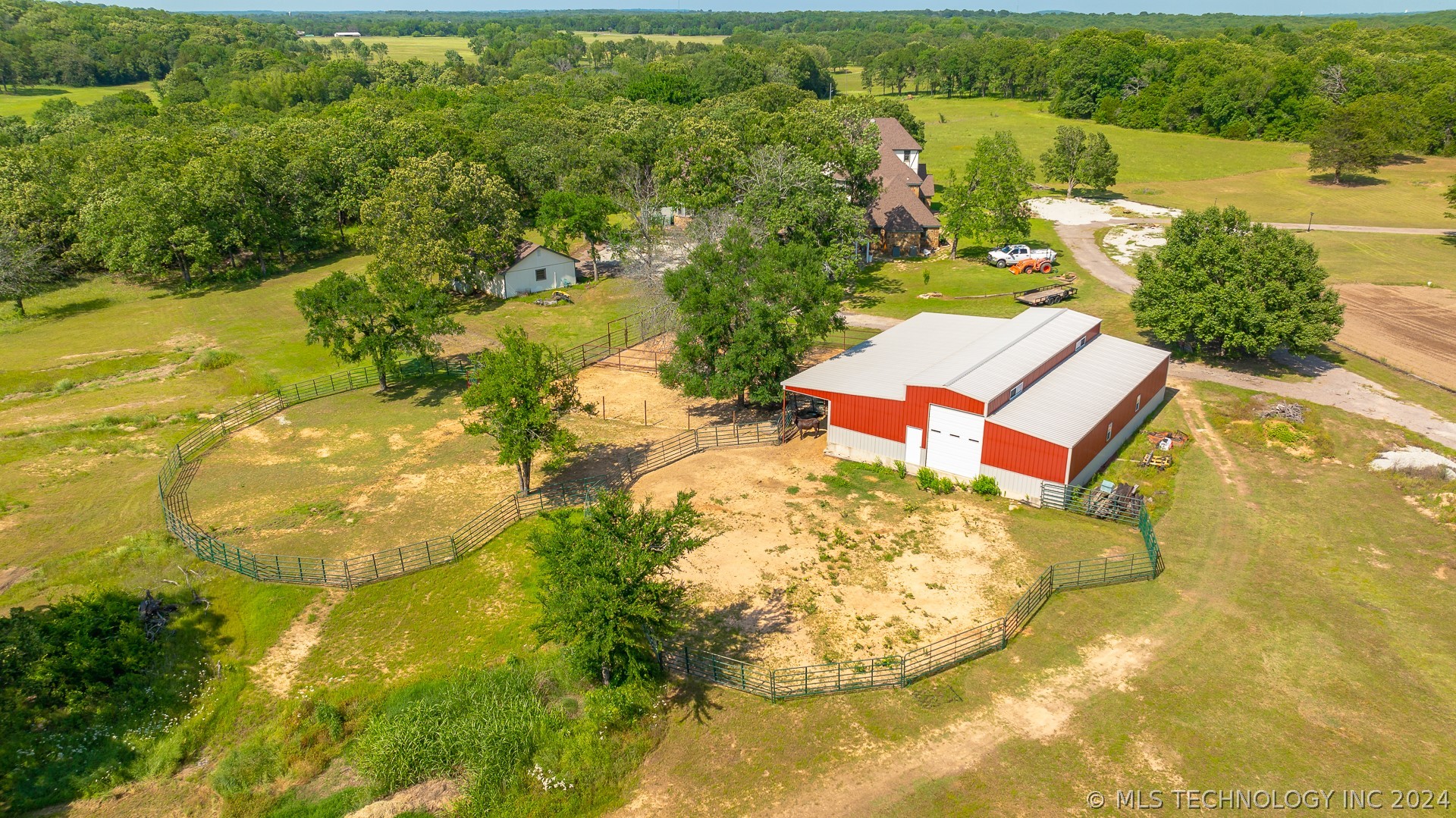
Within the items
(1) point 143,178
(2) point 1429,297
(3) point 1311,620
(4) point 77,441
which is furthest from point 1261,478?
(1) point 143,178

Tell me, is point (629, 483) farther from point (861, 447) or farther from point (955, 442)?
point (955, 442)

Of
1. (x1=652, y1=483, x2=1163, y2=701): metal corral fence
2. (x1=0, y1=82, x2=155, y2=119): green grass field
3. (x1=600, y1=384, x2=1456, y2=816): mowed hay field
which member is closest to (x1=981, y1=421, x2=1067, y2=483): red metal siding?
(x1=600, y1=384, x2=1456, y2=816): mowed hay field

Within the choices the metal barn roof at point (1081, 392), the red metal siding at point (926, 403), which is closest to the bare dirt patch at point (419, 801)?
the red metal siding at point (926, 403)

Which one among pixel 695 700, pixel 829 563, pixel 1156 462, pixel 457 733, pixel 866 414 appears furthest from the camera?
pixel 866 414

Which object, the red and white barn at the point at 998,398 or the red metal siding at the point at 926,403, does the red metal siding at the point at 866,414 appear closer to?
the red and white barn at the point at 998,398

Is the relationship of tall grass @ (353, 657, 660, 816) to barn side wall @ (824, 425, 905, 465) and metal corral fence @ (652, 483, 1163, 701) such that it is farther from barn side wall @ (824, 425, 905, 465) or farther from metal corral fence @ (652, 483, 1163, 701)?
barn side wall @ (824, 425, 905, 465)

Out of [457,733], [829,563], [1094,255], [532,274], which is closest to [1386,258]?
[1094,255]
